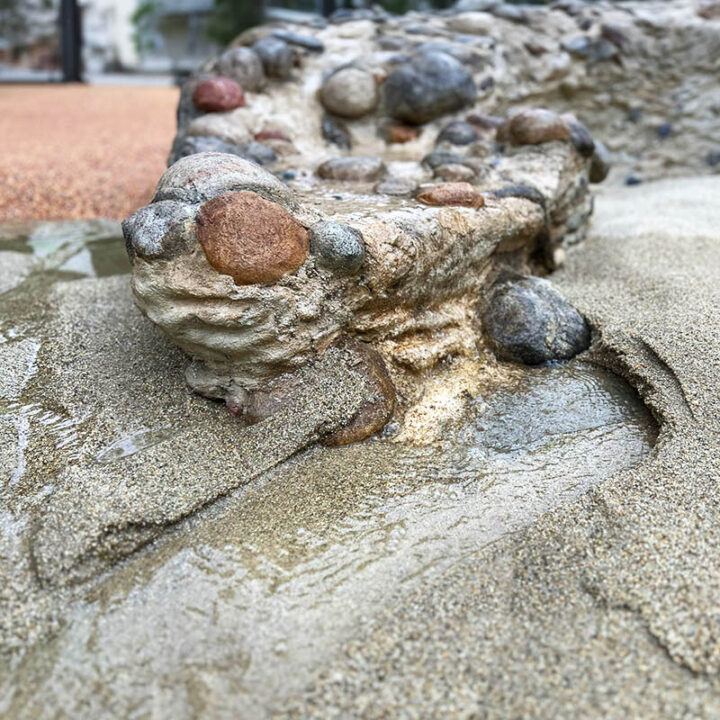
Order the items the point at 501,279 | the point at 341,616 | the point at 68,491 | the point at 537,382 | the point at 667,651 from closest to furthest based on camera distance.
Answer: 1. the point at 667,651
2. the point at 341,616
3. the point at 68,491
4. the point at 537,382
5. the point at 501,279

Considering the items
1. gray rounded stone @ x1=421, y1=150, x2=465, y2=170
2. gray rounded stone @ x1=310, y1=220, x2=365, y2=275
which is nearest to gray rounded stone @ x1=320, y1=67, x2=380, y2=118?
gray rounded stone @ x1=421, y1=150, x2=465, y2=170

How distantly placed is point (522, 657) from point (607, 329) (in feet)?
4.79

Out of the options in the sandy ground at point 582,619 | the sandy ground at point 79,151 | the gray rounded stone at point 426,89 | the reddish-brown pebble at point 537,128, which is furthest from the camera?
the sandy ground at point 79,151

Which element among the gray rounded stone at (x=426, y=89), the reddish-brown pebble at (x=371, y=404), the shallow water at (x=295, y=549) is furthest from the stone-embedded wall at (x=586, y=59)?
the shallow water at (x=295, y=549)

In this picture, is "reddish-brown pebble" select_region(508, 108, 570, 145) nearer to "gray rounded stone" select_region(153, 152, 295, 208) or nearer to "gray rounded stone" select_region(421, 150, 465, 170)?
"gray rounded stone" select_region(421, 150, 465, 170)

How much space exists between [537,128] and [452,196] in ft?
3.74

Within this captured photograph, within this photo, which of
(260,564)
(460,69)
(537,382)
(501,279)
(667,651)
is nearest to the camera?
(667,651)

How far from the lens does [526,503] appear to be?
1.78 metres

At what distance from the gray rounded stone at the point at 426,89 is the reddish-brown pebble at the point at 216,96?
84cm

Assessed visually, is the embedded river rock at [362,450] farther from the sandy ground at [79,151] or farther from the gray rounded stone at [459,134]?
the sandy ground at [79,151]

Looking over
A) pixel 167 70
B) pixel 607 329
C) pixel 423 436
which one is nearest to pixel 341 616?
pixel 423 436

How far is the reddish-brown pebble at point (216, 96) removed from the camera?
366 cm

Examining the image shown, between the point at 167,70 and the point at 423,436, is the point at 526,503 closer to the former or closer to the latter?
the point at 423,436

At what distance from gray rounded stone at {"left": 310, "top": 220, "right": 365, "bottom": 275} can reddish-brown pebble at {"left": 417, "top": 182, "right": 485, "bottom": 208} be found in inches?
23.2
